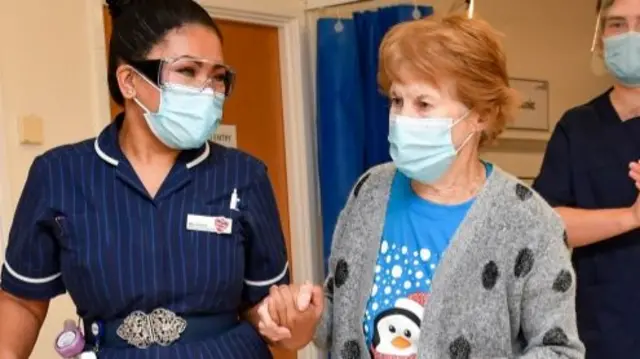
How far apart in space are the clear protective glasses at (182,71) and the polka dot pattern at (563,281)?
67 cm

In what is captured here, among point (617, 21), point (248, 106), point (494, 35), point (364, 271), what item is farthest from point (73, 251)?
point (248, 106)

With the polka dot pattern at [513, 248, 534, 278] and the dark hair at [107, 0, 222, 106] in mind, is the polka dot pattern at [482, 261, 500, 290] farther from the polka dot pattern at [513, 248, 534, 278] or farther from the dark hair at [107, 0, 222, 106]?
the dark hair at [107, 0, 222, 106]

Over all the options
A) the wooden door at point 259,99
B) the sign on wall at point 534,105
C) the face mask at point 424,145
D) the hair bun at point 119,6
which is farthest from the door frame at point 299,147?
the face mask at point 424,145

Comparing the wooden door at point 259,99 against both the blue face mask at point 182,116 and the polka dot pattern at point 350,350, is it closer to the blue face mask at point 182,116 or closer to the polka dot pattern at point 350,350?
the blue face mask at point 182,116

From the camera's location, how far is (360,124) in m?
3.31

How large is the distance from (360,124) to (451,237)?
1916 millimetres

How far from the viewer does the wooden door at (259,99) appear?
3270 mm

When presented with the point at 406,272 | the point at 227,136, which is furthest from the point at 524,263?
the point at 227,136

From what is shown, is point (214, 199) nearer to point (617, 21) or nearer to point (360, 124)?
point (617, 21)

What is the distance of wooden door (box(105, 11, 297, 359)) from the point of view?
3.27 metres

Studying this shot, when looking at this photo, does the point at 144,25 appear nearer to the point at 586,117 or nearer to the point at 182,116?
the point at 182,116

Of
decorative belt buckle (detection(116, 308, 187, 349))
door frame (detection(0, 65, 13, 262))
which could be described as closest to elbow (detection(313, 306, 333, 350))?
decorative belt buckle (detection(116, 308, 187, 349))

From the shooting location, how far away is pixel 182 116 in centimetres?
160

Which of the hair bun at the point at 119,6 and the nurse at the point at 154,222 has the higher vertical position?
the hair bun at the point at 119,6
